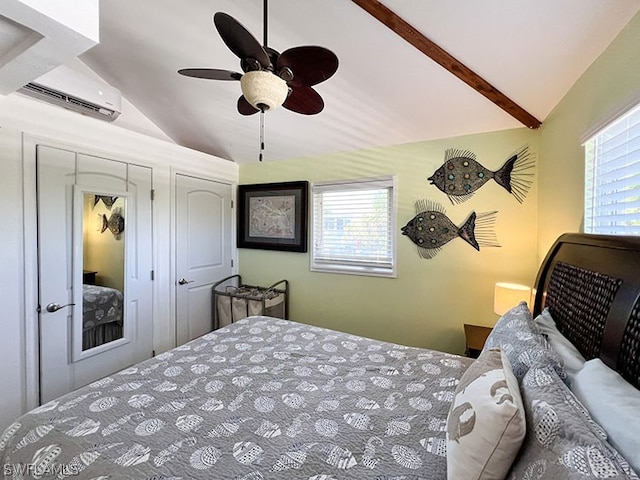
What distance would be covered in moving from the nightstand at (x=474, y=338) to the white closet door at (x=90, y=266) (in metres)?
2.76

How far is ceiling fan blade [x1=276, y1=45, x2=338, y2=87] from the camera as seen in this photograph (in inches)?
49.3

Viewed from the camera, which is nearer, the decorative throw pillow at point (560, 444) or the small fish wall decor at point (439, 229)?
the decorative throw pillow at point (560, 444)

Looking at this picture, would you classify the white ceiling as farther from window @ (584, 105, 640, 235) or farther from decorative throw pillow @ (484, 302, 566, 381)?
decorative throw pillow @ (484, 302, 566, 381)

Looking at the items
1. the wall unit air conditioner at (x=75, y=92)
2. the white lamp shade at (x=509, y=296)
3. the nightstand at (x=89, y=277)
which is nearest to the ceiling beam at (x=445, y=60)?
the white lamp shade at (x=509, y=296)

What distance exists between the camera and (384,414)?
118cm

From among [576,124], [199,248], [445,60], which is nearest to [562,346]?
[576,124]

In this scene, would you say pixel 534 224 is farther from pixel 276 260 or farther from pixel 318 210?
pixel 276 260

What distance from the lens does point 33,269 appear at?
1.97 meters

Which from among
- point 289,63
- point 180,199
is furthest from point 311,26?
point 180,199

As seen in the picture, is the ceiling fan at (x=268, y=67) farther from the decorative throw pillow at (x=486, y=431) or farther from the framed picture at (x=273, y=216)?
the framed picture at (x=273, y=216)

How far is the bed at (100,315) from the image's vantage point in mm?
2268

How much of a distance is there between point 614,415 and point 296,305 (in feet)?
9.20

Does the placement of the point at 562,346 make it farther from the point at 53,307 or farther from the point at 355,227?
the point at 53,307

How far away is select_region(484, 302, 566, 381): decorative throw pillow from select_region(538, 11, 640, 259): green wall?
696mm
